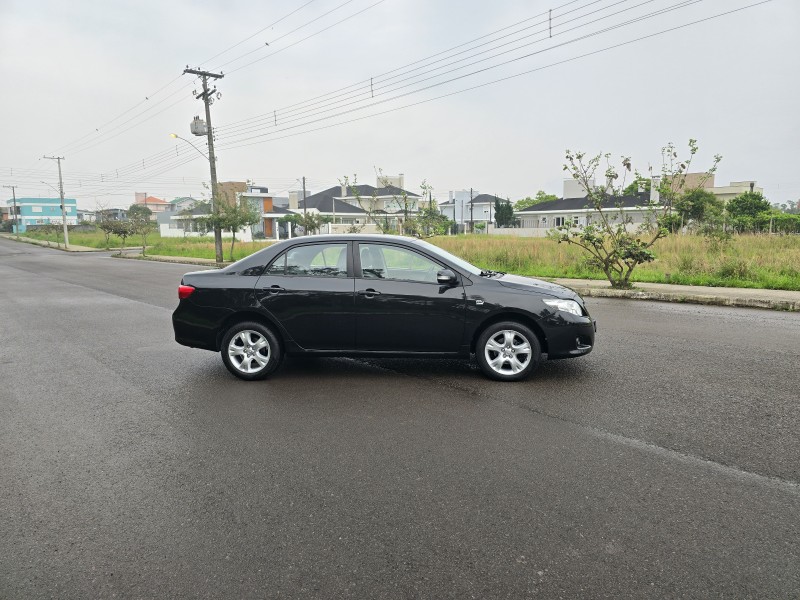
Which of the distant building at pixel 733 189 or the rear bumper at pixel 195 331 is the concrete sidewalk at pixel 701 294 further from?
the distant building at pixel 733 189

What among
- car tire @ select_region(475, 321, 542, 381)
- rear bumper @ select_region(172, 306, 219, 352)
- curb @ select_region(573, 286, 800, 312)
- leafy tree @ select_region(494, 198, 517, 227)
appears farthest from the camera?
leafy tree @ select_region(494, 198, 517, 227)

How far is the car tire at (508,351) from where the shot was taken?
587 cm

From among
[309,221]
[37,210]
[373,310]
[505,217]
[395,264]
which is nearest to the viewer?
[373,310]

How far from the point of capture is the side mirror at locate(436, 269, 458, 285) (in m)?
5.94

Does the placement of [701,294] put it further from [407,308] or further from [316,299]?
[316,299]

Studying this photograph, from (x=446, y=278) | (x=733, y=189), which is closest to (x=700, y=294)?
(x=446, y=278)

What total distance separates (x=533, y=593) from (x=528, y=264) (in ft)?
53.0

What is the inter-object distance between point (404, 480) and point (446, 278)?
8.95ft

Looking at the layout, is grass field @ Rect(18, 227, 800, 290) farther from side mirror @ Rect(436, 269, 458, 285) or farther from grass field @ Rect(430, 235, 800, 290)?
side mirror @ Rect(436, 269, 458, 285)

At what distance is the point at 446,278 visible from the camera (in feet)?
19.5

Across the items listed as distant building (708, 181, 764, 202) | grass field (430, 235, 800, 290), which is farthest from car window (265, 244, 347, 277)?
distant building (708, 181, 764, 202)

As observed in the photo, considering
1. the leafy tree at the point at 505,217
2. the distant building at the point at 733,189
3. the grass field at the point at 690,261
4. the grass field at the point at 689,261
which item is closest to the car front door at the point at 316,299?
the grass field at the point at 689,261

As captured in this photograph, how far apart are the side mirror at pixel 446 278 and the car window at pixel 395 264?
8 centimetres

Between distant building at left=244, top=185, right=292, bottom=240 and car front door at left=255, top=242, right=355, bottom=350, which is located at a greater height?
distant building at left=244, top=185, right=292, bottom=240
